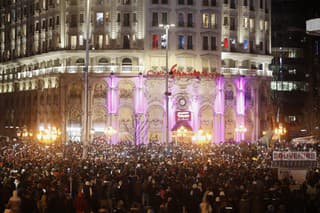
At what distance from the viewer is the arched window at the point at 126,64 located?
9850cm

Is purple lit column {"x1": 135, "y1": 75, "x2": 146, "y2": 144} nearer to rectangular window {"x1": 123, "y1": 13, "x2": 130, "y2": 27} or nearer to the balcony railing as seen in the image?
rectangular window {"x1": 123, "y1": 13, "x2": 130, "y2": 27}

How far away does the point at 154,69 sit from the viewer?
98.6 m

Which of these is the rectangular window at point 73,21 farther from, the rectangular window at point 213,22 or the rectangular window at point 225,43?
the rectangular window at point 225,43

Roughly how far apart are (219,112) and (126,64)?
14478 mm

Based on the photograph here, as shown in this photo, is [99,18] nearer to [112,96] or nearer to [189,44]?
[112,96]

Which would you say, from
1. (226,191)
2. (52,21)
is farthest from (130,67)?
(226,191)

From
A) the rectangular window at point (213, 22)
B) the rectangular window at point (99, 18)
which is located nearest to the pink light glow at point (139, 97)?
the rectangular window at point (99, 18)

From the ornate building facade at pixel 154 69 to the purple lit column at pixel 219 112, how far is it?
14 centimetres

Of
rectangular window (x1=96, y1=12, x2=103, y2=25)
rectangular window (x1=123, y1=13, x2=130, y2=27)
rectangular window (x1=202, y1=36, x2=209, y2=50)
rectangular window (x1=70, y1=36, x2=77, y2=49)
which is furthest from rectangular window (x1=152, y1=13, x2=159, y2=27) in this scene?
rectangular window (x1=70, y1=36, x2=77, y2=49)

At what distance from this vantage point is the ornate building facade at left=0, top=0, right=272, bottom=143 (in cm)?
9725

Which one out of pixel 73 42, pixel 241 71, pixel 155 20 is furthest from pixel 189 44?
pixel 73 42

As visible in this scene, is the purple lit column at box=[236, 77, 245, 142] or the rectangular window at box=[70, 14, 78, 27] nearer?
the purple lit column at box=[236, 77, 245, 142]

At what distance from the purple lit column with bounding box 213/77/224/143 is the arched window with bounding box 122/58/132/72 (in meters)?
12.3

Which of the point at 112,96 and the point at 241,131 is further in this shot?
the point at 241,131
